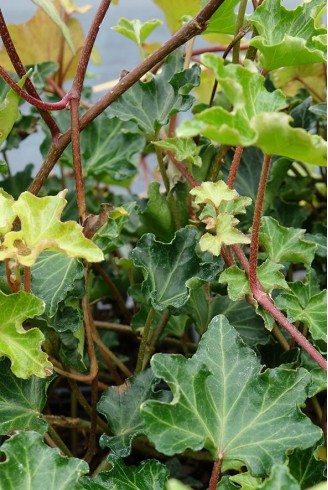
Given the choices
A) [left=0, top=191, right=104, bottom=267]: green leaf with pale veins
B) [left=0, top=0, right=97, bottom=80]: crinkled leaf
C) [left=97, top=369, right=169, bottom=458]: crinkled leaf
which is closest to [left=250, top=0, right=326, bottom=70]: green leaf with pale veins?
[left=0, top=191, right=104, bottom=267]: green leaf with pale veins

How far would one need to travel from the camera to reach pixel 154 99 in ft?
2.83

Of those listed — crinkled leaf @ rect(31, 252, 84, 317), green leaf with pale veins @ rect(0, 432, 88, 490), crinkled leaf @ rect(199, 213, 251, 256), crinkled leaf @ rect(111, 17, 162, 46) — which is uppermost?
crinkled leaf @ rect(111, 17, 162, 46)

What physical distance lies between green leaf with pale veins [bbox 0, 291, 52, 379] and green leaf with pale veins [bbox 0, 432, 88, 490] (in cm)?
6

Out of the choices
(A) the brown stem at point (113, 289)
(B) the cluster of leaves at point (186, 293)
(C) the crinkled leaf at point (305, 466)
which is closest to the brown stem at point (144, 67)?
(B) the cluster of leaves at point (186, 293)

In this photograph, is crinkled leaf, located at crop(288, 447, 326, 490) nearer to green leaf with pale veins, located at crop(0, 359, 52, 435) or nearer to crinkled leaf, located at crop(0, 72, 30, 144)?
green leaf with pale veins, located at crop(0, 359, 52, 435)

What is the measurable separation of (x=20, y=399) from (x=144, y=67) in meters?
0.35

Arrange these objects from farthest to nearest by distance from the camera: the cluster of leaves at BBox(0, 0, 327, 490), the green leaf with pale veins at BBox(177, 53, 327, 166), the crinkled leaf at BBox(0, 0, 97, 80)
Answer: the crinkled leaf at BBox(0, 0, 97, 80) < the cluster of leaves at BBox(0, 0, 327, 490) < the green leaf with pale veins at BBox(177, 53, 327, 166)

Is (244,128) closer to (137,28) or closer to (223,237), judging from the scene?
(223,237)

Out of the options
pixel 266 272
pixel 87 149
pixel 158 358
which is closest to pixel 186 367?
pixel 158 358

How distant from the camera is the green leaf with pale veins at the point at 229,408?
0.56 meters

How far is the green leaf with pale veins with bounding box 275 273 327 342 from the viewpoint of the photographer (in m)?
0.69

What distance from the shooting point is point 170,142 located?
0.75 metres

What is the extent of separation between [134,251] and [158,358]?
0.61 ft

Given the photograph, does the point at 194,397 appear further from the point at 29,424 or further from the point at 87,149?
the point at 87,149
